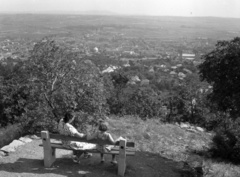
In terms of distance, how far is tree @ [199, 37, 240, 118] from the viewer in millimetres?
4965

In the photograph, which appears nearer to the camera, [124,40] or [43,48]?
[43,48]

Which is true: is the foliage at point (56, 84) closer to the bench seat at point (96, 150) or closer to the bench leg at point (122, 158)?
the bench seat at point (96, 150)

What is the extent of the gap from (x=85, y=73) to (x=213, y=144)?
340 centimetres

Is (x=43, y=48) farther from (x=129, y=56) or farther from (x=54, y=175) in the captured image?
(x=129, y=56)

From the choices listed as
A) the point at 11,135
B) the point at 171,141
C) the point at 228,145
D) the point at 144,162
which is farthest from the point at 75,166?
the point at 228,145

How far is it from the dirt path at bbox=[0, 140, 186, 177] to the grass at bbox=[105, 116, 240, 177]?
46cm

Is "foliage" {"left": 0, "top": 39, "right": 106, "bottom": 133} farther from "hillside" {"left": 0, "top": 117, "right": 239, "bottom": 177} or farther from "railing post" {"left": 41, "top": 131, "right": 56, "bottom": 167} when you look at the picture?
"railing post" {"left": 41, "top": 131, "right": 56, "bottom": 167}

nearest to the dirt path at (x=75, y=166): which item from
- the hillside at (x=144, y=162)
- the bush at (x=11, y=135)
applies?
the hillside at (x=144, y=162)

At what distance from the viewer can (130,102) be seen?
A: 518 inches

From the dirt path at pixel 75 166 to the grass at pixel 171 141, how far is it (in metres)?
0.46

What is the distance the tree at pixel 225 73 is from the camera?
4.96 m

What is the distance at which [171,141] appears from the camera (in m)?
7.20

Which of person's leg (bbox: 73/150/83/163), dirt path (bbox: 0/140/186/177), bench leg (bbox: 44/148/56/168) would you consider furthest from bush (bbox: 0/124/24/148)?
person's leg (bbox: 73/150/83/163)

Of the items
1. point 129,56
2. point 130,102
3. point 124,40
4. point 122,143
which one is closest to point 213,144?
point 122,143
